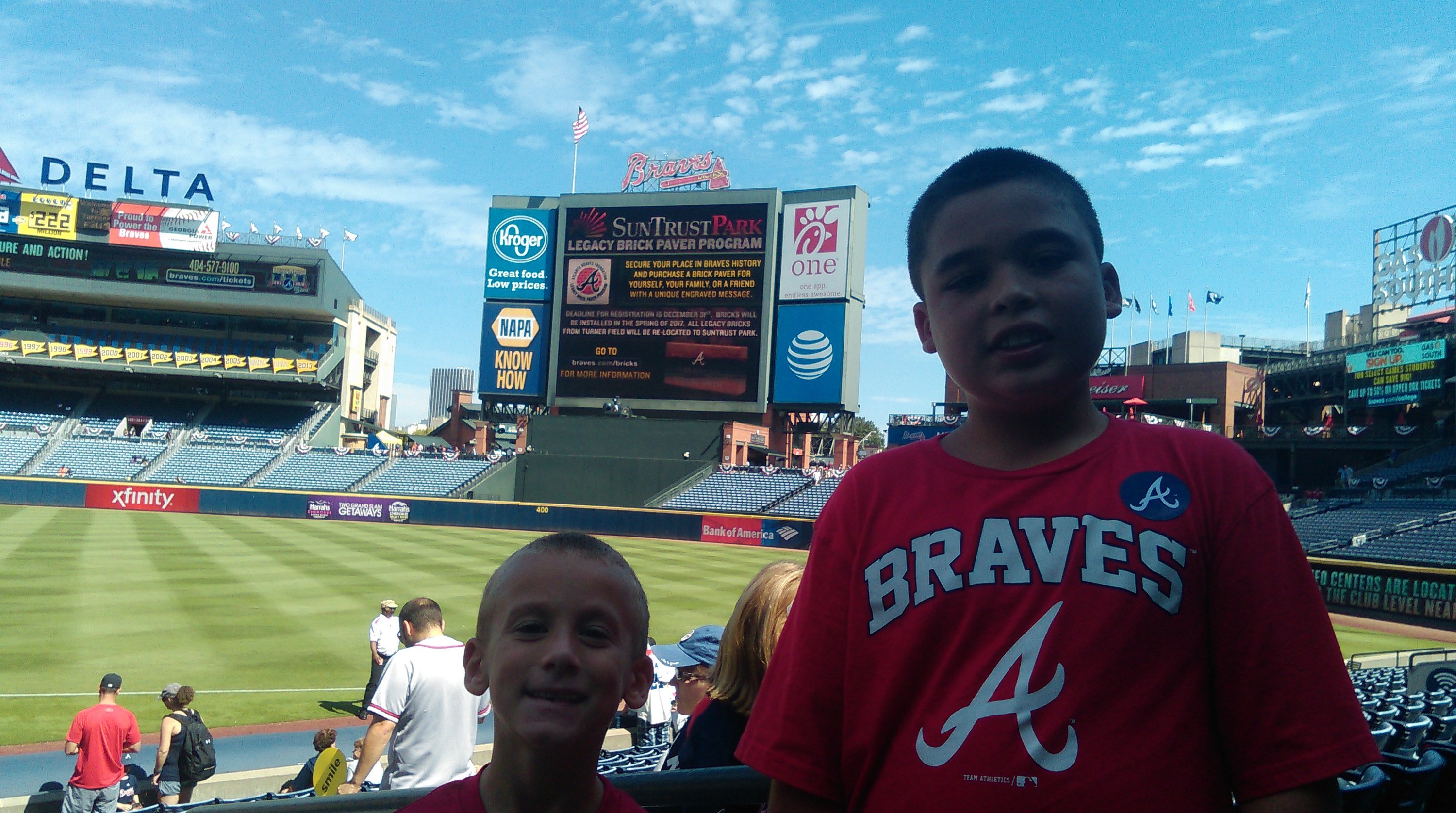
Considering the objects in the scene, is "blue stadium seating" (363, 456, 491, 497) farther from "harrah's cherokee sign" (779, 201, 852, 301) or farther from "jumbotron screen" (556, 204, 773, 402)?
"harrah's cherokee sign" (779, 201, 852, 301)

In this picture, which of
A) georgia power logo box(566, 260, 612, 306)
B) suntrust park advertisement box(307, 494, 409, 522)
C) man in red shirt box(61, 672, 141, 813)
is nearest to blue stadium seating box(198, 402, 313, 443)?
suntrust park advertisement box(307, 494, 409, 522)

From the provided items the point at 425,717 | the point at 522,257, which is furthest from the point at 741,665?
the point at 522,257

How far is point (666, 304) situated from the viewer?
38.1 meters

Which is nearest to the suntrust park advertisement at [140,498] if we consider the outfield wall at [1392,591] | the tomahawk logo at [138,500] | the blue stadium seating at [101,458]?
the tomahawk logo at [138,500]

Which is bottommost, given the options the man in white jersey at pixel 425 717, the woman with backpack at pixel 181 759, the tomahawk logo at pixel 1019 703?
the woman with backpack at pixel 181 759

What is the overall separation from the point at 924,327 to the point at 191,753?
26.3 ft

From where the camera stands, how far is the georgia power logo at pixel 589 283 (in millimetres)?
39125

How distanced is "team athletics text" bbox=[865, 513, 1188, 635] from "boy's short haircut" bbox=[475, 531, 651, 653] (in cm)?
57

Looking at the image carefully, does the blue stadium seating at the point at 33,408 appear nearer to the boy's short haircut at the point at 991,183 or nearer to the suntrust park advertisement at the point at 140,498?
the suntrust park advertisement at the point at 140,498

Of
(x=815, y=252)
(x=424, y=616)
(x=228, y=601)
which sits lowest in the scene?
(x=228, y=601)

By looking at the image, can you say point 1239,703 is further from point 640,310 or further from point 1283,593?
point 640,310

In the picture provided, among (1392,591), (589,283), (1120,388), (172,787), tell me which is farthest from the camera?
(1120,388)

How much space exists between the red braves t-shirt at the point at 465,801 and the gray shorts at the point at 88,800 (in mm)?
6961

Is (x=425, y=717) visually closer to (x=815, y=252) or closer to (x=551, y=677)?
(x=551, y=677)
